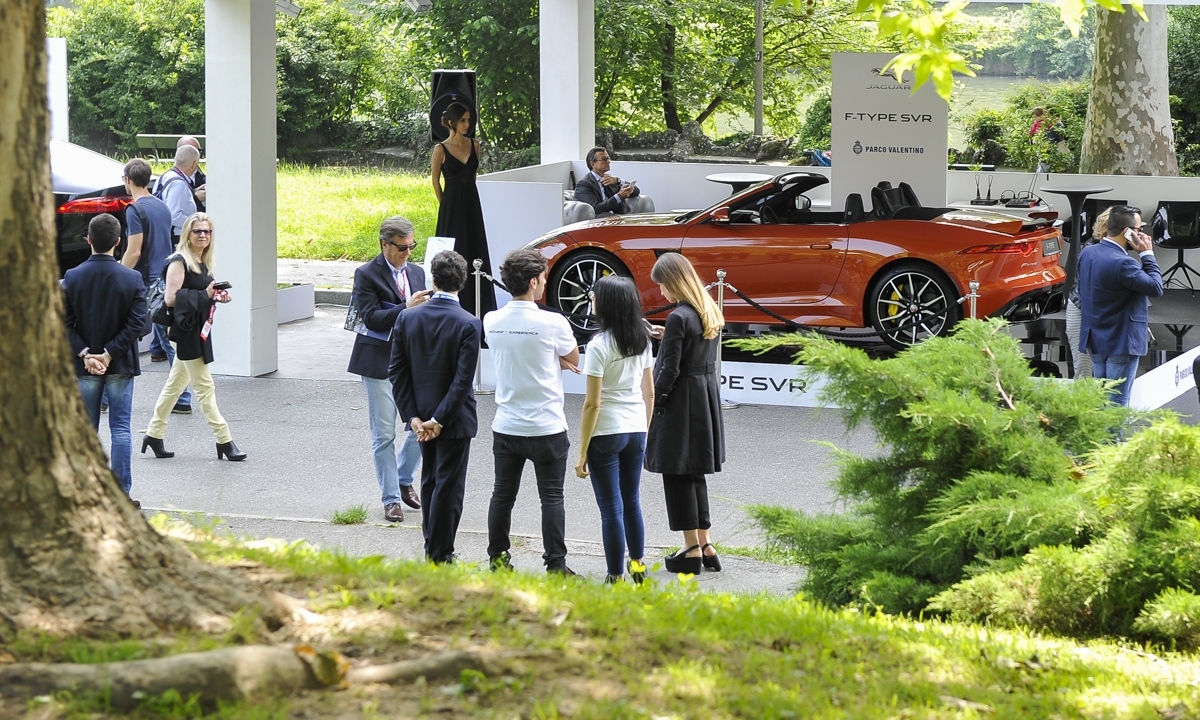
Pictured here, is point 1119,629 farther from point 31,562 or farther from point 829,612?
point 31,562

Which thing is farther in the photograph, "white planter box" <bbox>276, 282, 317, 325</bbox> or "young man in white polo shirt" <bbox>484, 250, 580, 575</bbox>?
"white planter box" <bbox>276, 282, 317, 325</bbox>

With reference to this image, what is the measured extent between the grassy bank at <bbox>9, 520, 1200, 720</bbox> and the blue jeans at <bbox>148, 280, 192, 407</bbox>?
620 centimetres

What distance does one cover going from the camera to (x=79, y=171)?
13.9 meters

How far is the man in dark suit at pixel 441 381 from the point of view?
6.69m

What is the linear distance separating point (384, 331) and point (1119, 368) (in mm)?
5204

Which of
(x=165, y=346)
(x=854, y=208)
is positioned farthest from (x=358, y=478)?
(x=854, y=208)

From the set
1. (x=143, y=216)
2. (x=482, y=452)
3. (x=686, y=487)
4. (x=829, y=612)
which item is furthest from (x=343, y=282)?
(x=829, y=612)

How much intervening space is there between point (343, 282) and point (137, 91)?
18504 millimetres

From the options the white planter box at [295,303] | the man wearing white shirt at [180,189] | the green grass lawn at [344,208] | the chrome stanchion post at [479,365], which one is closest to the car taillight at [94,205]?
the man wearing white shirt at [180,189]

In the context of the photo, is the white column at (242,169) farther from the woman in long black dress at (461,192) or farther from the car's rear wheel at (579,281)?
the car's rear wheel at (579,281)

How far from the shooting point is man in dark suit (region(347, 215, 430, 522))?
803 centimetres

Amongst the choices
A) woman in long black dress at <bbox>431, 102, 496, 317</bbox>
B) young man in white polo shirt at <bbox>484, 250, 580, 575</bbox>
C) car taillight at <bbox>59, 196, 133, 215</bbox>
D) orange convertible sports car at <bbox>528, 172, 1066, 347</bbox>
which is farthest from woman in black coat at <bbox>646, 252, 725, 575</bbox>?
car taillight at <bbox>59, 196, 133, 215</bbox>

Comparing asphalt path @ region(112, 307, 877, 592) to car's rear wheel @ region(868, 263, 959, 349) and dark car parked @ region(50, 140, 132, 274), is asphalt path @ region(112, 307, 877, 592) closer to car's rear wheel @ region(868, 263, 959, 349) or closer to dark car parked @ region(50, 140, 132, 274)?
car's rear wheel @ region(868, 263, 959, 349)

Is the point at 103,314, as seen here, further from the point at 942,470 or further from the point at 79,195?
the point at 79,195
